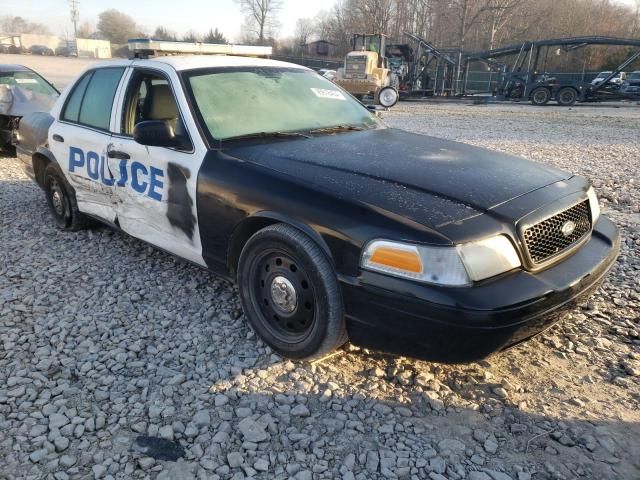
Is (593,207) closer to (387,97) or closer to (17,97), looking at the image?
(17,97)

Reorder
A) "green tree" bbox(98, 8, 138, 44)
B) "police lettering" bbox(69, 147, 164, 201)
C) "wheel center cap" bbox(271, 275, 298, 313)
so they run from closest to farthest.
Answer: "wheel center cap" bbox(271, 275, 298, 313) → "police lettering" bbox(69, 147, 164, 201) → "green tree" bbox(98, 8, 138, 44)

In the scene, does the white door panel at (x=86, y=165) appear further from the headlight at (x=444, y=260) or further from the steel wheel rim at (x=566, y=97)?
the steel wheel rim at (x=566, y=97)

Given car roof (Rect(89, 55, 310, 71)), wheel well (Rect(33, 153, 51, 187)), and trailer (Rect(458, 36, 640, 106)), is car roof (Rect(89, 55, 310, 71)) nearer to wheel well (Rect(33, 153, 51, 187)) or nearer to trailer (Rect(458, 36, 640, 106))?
wheel well (Rect(33, 153, 51, 187))

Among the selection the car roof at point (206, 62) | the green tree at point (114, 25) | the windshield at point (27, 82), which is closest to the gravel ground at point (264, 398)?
the car roof at point (206, 62)

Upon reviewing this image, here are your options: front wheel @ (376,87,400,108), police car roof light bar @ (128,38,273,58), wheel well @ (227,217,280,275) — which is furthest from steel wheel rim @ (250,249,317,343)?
front wheel @ (376,87,400,108)

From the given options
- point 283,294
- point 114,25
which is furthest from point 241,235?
point 114,25

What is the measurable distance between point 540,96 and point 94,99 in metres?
22.7

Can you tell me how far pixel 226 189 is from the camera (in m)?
2.99

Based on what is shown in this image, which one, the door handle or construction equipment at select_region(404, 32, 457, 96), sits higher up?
Result: construction equipment at select_region(404, 32, 457, 96)

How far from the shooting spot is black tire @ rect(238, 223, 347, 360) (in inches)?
102

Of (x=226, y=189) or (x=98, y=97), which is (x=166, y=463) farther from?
(x=98, y=97)

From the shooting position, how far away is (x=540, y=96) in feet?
75.1

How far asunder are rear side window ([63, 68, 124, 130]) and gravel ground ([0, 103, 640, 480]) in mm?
1353

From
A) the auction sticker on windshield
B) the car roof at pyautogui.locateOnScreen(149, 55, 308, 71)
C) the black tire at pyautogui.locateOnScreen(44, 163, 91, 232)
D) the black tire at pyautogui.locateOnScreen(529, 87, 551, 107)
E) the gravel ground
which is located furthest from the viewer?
the black tire at pyautogui.locateOnScreen(529, 87, 551, 107)
